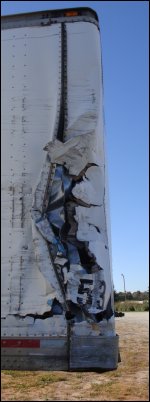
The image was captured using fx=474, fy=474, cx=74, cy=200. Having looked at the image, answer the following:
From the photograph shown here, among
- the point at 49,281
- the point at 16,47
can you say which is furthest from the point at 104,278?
the point at 16,47

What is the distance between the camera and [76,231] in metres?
4.07

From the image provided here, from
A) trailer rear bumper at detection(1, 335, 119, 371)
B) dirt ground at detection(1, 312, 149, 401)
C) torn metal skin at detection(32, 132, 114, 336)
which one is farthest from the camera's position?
dirt ground at detection(1, 312, 149, 401)

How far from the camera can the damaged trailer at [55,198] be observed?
12.7 ft

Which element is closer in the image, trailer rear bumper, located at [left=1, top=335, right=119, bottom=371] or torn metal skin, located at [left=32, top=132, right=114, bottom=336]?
trailer rear bumper, located at [left=1, top=335, right=119, bottom=371]

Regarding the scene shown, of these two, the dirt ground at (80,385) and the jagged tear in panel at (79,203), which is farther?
the dirt ground at (80,385)

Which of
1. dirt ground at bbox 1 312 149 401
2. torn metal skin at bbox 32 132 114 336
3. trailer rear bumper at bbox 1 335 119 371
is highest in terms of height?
torn metal skin at bbox 32 132 114 336

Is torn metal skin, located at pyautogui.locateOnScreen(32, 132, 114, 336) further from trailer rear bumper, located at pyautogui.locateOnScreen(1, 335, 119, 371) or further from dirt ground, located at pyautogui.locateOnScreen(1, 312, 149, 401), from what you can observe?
dirt ground, located at pyautogui.locateOnScreen(1, 312, 149, 401)

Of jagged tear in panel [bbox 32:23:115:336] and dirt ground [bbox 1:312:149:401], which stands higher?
jagged tear in panel [bbox 32:23:115:336]

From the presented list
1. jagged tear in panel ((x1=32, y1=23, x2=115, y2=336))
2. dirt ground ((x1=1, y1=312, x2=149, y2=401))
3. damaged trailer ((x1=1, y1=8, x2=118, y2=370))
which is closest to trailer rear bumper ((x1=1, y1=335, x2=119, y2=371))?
damaged trailer ((x1=1, y1=8, x2=118, y2=370))

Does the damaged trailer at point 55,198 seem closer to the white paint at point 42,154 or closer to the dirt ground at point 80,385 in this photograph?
the white paint at point 42,154

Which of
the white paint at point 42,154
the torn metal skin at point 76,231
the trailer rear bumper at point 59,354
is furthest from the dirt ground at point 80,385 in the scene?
the white paint at point 42,154

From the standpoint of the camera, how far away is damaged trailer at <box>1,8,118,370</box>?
3875mm

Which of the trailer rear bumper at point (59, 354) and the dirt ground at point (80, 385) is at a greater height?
the trailer rear bumper at point (59, 354)

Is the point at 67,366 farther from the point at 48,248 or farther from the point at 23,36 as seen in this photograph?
the point at 23,36
